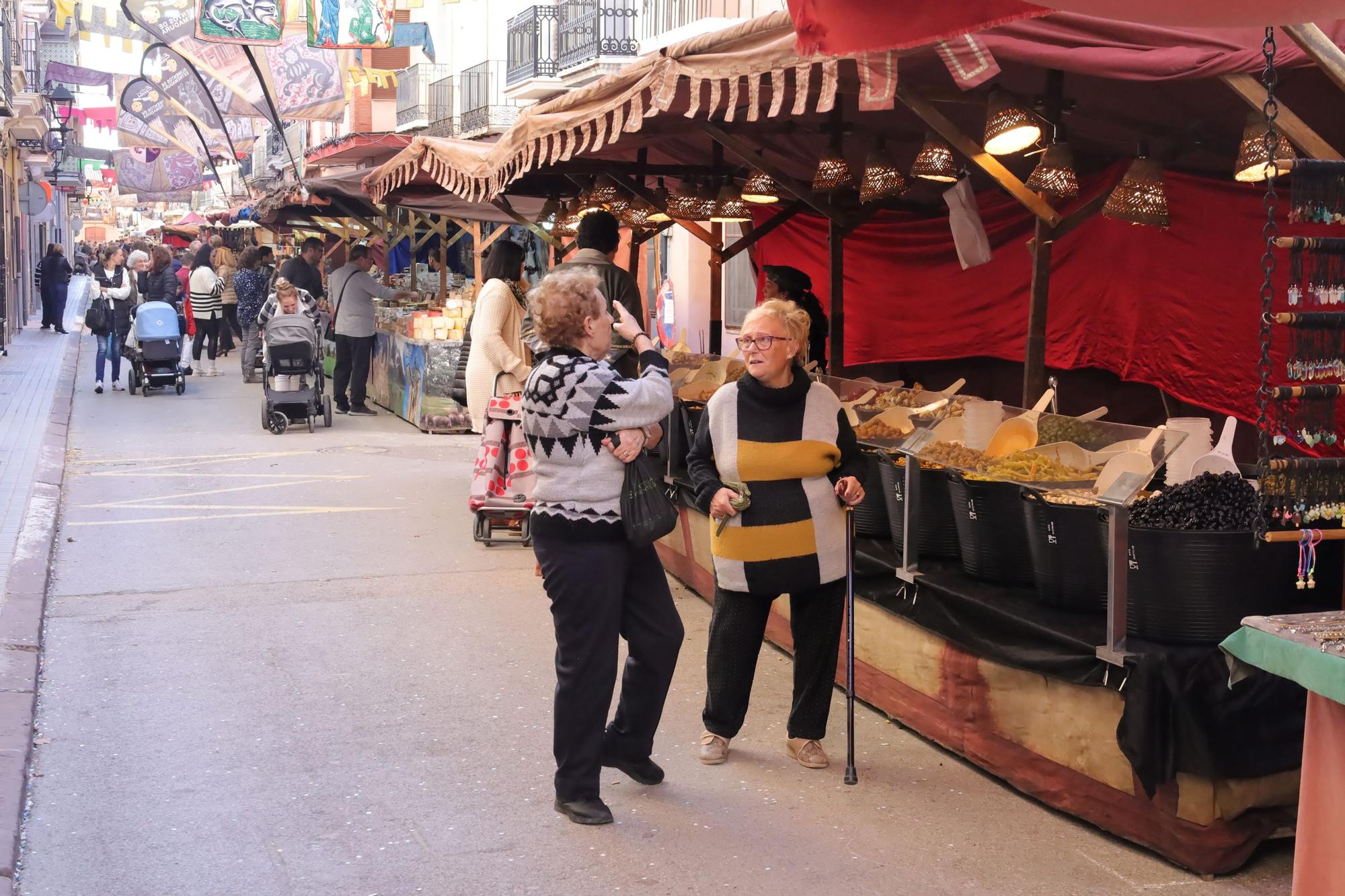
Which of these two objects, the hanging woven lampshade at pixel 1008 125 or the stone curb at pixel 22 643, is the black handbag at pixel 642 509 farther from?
the hanging woven lampshade at pixel 1008 125

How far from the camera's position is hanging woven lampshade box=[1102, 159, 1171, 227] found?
6711 millimetres

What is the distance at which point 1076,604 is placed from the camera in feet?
16.2

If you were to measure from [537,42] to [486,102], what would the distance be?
144 inches

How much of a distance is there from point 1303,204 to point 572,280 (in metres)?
2.26

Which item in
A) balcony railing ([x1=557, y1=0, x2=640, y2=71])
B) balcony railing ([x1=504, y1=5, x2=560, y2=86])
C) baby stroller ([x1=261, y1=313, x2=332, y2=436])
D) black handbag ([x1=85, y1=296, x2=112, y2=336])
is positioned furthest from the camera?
balcony railing ([x1=504, y1=5, x2=560, y2=86])

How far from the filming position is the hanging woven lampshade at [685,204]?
1077cm

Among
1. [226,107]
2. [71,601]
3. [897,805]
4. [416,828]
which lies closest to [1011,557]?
[897,805]

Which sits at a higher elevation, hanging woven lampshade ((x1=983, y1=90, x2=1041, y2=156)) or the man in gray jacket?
hanging woven lampshade ((x1=983, y1=90, x2=1041, y2=156))

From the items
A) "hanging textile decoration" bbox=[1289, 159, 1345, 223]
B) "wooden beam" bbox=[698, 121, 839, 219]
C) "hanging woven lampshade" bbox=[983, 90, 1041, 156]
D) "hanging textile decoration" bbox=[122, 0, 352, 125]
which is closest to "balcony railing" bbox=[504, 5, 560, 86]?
"hanging textile decoration" bbox=[122, 0, 352, 125]

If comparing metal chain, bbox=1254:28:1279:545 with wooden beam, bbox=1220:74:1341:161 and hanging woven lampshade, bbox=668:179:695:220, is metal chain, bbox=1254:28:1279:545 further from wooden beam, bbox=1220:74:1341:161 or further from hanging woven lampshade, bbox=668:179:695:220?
hanging woven lampshade, bbox=668:179:695:220

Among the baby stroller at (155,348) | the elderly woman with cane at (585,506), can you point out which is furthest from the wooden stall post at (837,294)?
the baby stroller at (155,348)

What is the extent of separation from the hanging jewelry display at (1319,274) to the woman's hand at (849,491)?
173 centimetres

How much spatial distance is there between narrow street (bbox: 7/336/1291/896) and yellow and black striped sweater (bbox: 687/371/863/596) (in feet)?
2.68

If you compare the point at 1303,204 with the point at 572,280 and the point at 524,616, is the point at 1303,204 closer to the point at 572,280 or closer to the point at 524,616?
the point at 572,280
